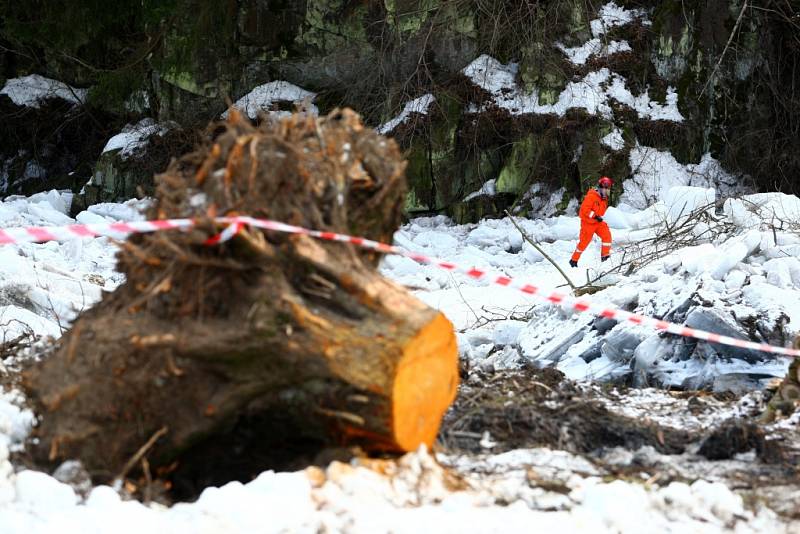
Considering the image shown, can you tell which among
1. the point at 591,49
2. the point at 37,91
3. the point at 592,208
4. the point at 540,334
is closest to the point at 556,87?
the point at 591,49

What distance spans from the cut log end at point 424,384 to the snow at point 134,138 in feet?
44.9

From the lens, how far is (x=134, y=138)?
1664 cm

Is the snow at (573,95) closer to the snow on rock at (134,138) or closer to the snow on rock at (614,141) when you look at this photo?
the snow on rock at (614,141)

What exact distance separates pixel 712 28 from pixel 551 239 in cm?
449

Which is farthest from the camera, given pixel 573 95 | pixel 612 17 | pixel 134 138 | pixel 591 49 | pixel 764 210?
pixel 134 138

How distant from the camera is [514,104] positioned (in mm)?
14781

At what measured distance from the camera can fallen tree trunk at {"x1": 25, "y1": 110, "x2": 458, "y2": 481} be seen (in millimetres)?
3248

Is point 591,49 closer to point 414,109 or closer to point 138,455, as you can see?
point 414,109

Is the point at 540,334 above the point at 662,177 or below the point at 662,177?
above

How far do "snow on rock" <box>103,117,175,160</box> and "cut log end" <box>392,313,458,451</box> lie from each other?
44.9 ft

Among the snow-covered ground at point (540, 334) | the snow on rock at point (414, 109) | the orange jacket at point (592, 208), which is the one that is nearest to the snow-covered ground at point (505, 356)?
the snow-covered ground at point (540, 334)

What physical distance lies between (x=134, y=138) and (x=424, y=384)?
1421 centimetres

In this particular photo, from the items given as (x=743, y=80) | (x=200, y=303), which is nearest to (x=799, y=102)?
(x=743, y=80)

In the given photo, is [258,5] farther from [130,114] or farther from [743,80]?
[743,80]
